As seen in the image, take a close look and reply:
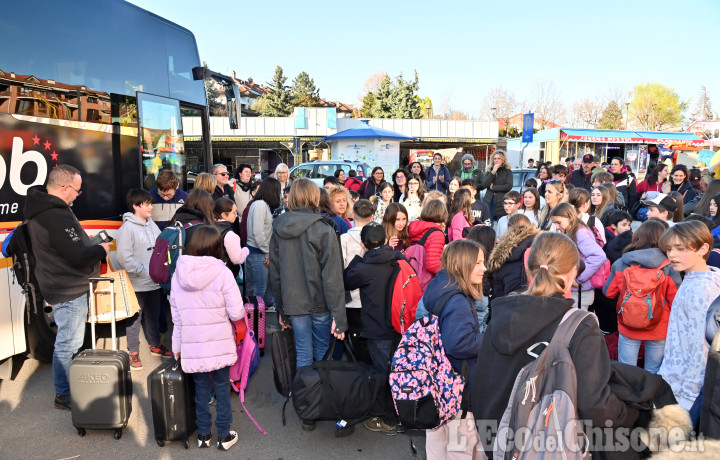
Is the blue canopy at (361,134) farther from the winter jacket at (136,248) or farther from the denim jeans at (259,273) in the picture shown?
the winter jacket at (136,248)

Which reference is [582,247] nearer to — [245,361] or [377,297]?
[377,297]

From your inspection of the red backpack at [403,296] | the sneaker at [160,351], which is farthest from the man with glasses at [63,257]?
the red backpack at [403,296]

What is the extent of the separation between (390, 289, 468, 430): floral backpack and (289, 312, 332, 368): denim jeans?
1.40 metres

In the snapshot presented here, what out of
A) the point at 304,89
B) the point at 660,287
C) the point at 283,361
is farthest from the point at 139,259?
the point at 304,89

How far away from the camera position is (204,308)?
367 centimetres

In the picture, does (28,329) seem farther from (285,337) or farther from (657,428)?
(657,428)

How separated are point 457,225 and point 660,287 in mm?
2701

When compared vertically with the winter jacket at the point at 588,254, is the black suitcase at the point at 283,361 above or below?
below

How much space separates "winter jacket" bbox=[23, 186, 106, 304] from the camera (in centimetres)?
400

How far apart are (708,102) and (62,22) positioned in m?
80.9

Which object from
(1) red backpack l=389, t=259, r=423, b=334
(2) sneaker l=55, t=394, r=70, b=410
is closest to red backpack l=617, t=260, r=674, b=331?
(1) red backpack l=389, t=259, r=423, b=334

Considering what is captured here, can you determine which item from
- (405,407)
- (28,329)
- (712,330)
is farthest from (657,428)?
(28,329)

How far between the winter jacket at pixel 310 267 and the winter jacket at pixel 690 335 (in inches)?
95.2

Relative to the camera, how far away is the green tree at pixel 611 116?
61.1m
